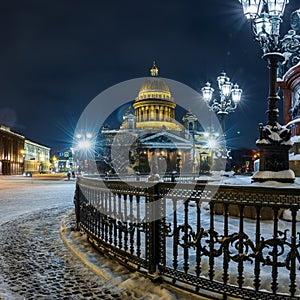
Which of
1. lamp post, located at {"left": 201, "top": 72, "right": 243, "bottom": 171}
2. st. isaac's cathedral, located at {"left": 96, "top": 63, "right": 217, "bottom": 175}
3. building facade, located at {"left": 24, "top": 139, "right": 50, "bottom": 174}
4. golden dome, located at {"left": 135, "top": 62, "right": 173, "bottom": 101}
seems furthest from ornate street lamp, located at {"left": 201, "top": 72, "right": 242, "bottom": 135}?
building facade, located at {"left": 24, "top": 139, "right": 50, "bottom": 174}

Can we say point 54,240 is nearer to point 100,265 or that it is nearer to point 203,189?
point 100,265

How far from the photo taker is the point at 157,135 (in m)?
73.6

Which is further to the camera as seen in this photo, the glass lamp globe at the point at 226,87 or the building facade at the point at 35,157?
the building facade at the point at 35,157

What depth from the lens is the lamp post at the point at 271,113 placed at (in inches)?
325

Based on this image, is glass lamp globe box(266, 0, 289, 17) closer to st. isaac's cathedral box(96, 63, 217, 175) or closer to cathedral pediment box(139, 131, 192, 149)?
st. isaac's cathedral box(96, 63, 217, 175)

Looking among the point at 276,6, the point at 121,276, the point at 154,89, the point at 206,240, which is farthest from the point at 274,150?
the point at 154,89

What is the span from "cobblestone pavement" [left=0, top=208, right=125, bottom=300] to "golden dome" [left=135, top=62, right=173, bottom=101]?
270 ft

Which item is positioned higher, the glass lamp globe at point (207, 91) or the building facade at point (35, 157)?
the glass lamp globe at point (207, 91)

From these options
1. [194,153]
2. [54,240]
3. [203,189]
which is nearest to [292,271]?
[203,189]

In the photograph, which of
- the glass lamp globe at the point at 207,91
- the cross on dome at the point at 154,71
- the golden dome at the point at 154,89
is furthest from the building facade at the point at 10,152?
the glass lamp globe at the point at 207,91

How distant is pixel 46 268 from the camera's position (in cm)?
497

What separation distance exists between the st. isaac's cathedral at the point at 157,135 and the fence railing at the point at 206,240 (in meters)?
45.8

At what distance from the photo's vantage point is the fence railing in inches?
127

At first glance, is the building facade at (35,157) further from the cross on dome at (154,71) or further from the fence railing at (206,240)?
the fence railing at (206,240)
